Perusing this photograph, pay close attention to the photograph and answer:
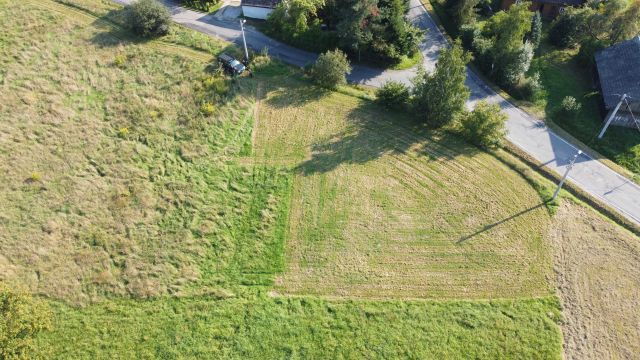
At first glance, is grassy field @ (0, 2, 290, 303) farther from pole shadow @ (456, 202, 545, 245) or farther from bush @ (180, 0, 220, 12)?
pole shadow @ (456, 202, 545, 245)

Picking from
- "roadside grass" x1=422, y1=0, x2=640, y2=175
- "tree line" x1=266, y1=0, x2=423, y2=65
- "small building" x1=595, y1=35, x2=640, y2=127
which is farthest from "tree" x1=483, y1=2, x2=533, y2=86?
"tree line" x1=266, y1=0, x2=423, y2=65

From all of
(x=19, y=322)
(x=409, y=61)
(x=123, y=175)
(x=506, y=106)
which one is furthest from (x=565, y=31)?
(x=19, y=322)

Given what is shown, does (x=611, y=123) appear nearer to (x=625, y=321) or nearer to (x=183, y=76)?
(x=625, y=321)

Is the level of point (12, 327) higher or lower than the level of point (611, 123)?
lower

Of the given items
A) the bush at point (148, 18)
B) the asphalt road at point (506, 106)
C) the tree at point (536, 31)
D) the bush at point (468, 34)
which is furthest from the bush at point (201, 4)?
the tree at point (536, 31)

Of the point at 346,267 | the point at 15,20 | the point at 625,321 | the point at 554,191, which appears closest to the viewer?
the point at 625,321

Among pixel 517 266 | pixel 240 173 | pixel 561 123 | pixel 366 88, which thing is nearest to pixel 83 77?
pixel 240 173

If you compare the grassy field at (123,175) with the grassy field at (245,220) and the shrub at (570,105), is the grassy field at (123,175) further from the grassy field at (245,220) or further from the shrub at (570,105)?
the shrub at (570,105)
